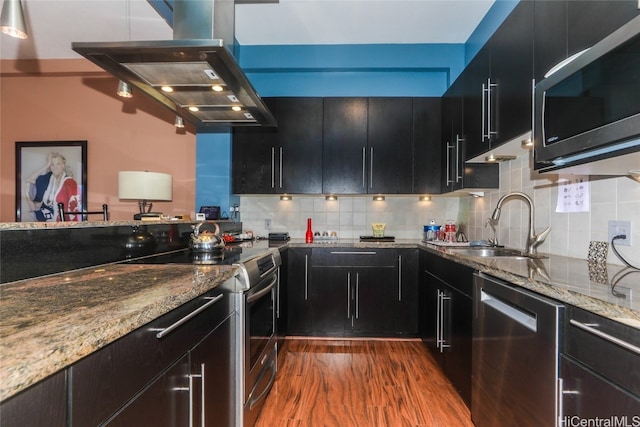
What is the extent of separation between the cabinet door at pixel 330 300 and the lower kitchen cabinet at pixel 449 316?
664 mm

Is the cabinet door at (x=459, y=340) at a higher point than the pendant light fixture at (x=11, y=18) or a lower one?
lower

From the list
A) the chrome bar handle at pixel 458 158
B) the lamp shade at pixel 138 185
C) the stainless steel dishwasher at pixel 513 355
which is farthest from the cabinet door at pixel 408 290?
the lamp shade at pixel 138 185

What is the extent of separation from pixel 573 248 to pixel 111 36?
4.04 meters

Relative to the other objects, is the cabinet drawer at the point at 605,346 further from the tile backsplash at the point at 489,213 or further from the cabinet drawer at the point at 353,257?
the cabinet drawer at the point at 353,257

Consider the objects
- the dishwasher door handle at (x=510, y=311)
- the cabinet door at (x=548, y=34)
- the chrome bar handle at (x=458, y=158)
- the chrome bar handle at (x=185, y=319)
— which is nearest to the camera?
the chrome bar handle at (x=185, y=319)

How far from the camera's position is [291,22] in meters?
2.62

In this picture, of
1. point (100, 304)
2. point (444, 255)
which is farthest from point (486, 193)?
point (100, 304)

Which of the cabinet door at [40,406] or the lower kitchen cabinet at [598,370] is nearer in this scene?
the cabinet door at [40,406]

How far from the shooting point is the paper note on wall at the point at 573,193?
4.98 feet

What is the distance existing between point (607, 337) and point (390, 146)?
2.31 metres

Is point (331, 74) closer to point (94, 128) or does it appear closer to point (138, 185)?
point (138, 185)

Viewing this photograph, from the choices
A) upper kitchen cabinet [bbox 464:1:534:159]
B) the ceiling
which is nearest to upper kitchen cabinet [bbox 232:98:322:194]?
the ceiling

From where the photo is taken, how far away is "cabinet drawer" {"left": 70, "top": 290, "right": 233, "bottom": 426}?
55cm

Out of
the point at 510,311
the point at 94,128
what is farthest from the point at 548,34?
the point at 94,128
